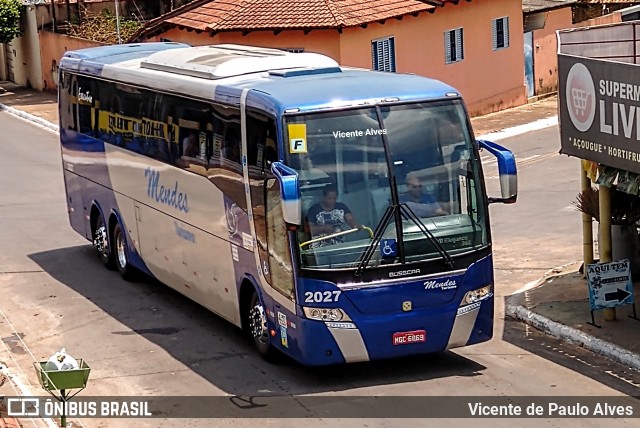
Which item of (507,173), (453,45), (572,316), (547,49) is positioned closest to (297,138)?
(507,173)

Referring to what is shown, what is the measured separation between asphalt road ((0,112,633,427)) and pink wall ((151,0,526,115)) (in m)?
8.41

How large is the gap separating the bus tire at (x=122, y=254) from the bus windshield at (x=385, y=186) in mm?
6446

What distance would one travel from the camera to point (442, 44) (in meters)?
33.5

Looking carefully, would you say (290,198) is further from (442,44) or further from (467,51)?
(467,51)

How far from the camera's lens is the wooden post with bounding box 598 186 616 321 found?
14.9m

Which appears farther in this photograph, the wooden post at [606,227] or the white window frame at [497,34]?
the white window frame at [497,34]

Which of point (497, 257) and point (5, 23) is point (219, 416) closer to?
point (497, 257)

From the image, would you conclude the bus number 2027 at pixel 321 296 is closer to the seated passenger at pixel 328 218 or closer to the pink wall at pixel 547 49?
the seated passenger at pixel 328 218

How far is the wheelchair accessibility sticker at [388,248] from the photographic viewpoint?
41.2 ft

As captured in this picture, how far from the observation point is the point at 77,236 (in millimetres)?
21844

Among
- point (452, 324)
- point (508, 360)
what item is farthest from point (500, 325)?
point (452, 324)

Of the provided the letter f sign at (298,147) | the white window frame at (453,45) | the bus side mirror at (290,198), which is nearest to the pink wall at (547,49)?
the white window frame at (453,45)

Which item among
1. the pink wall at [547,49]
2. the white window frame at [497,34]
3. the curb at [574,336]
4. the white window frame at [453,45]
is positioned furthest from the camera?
the pink wall at [547,49]

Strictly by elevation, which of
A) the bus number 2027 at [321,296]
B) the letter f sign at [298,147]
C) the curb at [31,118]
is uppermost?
the letter f sign at [298,147]
